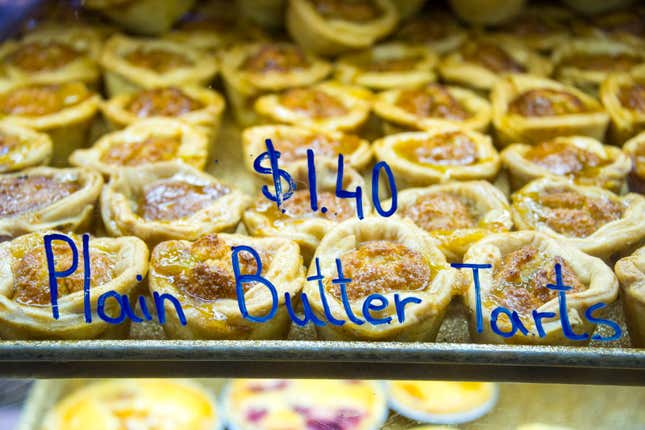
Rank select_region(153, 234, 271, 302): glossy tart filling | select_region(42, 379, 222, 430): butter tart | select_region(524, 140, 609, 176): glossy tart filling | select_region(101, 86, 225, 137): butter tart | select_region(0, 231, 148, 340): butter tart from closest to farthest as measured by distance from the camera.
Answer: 1. select_region(0, 231, 148, 340): butter tart
2. select_region(153, 234, 271, 302): glossy tart filling
3. select_region(42, 379, 222, 430): butter tart
4. select_region(524, 140, 609, 176): glossy tart filling
5. select_region(101, 86, 225, 137): butter tart

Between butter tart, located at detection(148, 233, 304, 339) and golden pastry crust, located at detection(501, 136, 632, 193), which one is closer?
butter tart, located at detection(148, 233, 304, 339)

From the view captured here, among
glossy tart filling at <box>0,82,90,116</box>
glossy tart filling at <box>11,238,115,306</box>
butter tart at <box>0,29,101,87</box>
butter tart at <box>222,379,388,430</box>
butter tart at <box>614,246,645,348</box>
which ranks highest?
butter tart at <box>0,29,101,87</box>

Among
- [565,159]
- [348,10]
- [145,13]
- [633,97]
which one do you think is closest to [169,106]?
[145,13]

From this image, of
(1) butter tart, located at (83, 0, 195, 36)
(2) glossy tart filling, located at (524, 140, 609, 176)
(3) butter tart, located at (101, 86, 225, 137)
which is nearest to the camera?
(2) glossy tart filling, located at (524, 140, 609, 176)

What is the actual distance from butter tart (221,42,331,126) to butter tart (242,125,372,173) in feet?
1.23

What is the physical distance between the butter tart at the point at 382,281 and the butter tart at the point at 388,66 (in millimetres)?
1361

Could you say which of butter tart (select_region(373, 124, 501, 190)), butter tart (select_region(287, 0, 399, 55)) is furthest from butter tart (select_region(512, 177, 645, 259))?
butter tart (select_region(287, 0, 399, 55))

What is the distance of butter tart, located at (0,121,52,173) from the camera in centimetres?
260

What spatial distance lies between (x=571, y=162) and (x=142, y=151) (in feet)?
5.86

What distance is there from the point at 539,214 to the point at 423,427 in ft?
2.85

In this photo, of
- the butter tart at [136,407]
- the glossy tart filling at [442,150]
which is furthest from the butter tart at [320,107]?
the butter tart at [136,407]

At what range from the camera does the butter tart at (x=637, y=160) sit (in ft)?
8.96

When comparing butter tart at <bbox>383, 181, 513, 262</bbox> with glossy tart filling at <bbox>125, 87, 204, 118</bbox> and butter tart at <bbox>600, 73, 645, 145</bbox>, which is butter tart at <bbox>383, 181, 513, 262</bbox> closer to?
butter tart at <bbox>600, 73, 645, 145</bbox>

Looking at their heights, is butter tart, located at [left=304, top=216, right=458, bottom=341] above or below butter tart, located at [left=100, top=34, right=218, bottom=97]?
below
